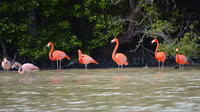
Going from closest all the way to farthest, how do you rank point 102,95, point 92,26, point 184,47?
point 102,95, point 184,47, point 92,26

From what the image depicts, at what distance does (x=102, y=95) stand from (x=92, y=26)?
36.8 feet

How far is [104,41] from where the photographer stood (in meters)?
19.8

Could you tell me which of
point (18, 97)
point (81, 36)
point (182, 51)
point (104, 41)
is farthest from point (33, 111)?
point (81, 36)

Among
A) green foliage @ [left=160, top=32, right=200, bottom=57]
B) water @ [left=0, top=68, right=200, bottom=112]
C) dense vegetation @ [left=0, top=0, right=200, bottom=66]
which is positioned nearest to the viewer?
water @ [left=0, top=68, right=200, bottom=112]

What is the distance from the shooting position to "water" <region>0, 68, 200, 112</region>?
327 inches

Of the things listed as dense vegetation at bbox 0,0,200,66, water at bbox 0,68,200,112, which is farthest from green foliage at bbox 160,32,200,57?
water at bbox 0,68,200,112

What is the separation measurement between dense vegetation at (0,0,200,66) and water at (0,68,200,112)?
5058 millimetres

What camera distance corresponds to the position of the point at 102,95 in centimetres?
992

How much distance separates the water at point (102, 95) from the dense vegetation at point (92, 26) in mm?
5058

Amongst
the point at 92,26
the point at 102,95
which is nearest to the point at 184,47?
the point at 92,26

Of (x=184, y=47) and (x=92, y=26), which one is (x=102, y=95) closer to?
(x=184, y=47)

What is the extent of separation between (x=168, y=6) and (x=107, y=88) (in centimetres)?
943

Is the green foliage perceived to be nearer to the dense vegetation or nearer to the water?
the dense vegetation

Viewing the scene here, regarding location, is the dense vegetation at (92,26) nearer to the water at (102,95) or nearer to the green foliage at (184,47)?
the green foliage at (184,47)
